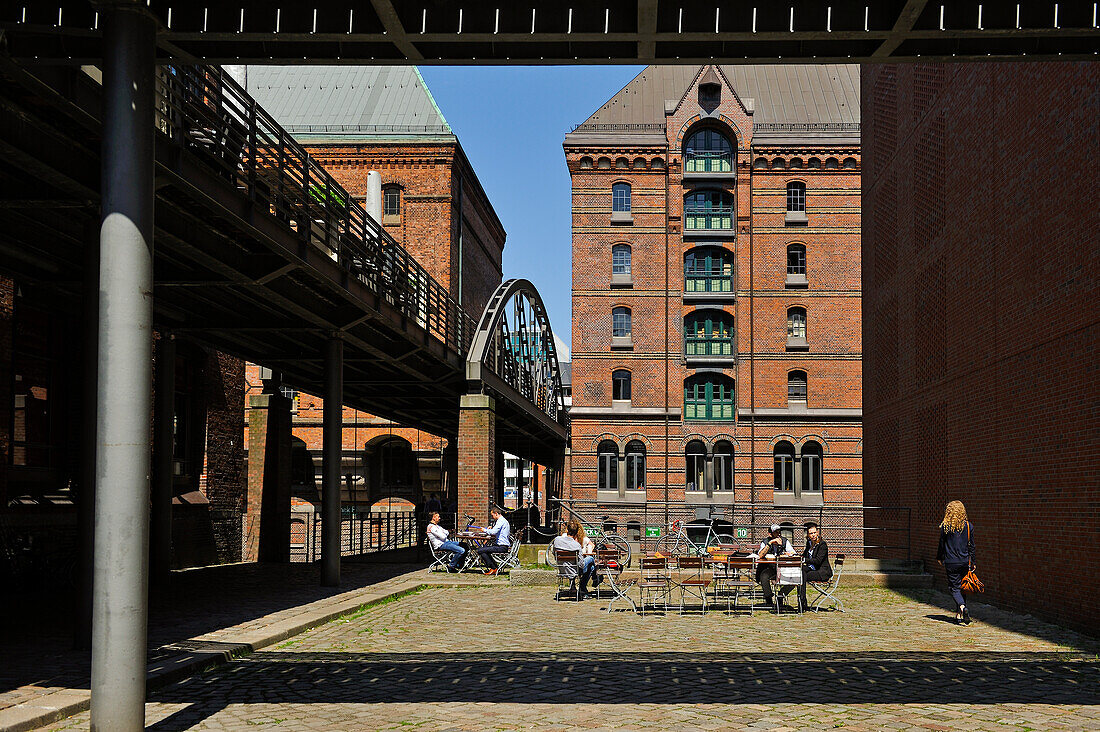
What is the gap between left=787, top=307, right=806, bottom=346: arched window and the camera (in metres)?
44.4

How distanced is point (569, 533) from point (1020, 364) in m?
7.24

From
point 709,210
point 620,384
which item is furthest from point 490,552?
point 709,210

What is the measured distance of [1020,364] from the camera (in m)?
14.7

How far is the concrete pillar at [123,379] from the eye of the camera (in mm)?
6613

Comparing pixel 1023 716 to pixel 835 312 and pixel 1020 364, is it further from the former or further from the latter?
pixel 835 312

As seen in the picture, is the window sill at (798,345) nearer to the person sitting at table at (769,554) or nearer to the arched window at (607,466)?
the arched window at (607,466)

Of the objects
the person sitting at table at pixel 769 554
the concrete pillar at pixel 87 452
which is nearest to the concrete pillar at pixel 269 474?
the person sitting at table at pixel 769 554

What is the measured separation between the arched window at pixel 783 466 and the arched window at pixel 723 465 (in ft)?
5.72

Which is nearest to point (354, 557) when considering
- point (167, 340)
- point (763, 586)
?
point (167, 340)

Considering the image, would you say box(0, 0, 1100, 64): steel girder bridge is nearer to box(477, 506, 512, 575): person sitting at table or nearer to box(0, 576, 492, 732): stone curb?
box(0, 576, 492, 732): stone curb

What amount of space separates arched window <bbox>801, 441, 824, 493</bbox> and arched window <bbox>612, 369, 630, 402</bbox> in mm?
7592

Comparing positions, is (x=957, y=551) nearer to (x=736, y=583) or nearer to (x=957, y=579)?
(x=957, y=579)

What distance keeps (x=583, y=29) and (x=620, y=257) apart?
38.0 metres

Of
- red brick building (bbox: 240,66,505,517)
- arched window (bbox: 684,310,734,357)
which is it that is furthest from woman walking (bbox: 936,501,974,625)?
arched window (bbox: 684,310,734,357)
